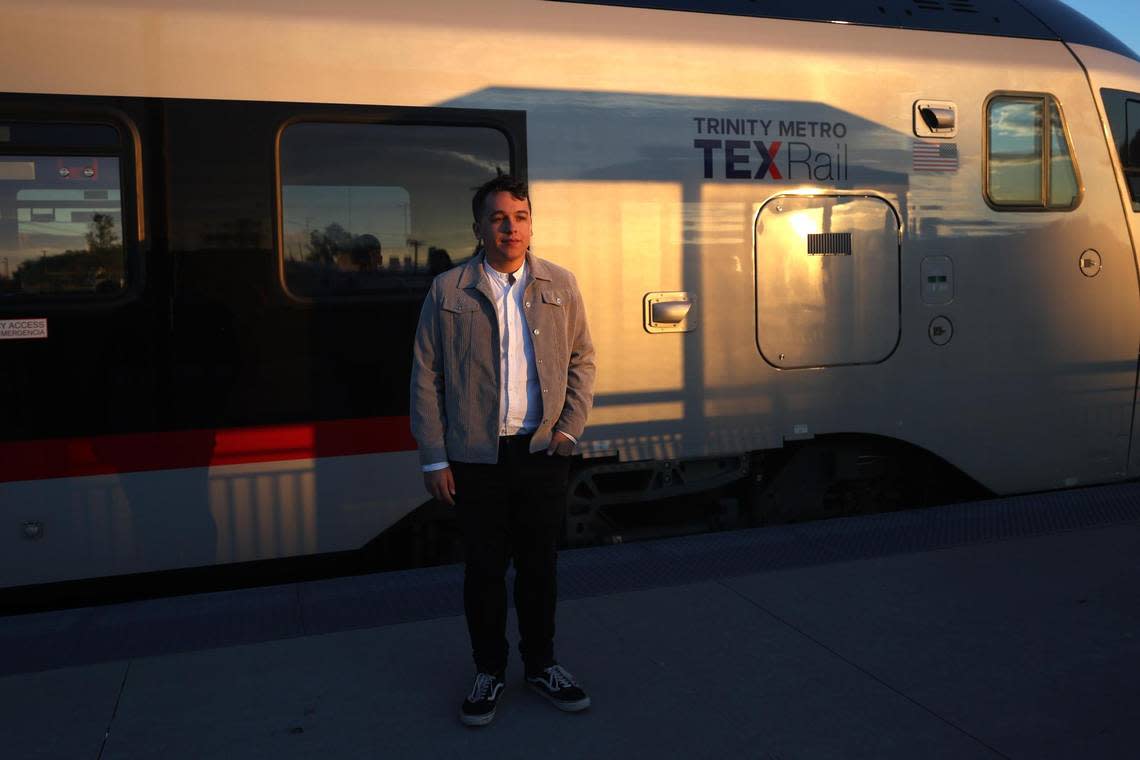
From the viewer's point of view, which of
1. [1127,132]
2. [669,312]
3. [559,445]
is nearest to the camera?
[559,445]

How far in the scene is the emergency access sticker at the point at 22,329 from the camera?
4.22m

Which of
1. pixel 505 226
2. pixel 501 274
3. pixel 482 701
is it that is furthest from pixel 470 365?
pixel 482 701

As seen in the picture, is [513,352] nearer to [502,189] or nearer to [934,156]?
[502,189]

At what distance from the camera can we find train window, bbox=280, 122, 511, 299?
4.63m

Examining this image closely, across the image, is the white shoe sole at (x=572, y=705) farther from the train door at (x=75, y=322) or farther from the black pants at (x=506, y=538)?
the train door at (x=75, y=322)

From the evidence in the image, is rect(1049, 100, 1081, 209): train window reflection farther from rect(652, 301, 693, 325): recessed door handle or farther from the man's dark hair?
the man's dark hair

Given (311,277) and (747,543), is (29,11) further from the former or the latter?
(747,543)

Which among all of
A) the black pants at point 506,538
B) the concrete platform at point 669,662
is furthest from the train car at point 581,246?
the black pants at point 506,538

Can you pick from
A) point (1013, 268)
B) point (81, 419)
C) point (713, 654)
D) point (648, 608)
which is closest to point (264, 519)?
point (81, 419)

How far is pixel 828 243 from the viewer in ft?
17.9

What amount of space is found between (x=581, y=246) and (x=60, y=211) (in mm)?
2268

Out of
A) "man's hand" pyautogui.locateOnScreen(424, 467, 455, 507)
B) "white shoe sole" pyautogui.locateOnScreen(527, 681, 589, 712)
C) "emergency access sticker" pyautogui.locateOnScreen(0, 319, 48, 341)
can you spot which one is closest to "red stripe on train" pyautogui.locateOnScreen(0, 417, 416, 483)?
"emergency access sticker" pyautogui.locateOnScreen(0, 319, 48, 341)

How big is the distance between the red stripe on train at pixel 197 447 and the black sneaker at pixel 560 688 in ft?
5.16

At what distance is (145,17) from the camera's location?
4359mm
